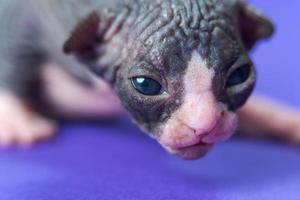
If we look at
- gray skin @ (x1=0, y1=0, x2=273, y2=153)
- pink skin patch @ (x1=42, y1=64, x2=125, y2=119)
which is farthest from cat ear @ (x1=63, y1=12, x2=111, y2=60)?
pink skin patch @ (x1=42, y1=64, x2=125, y2=119)

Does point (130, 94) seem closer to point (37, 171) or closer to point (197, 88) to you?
point (197, 88)

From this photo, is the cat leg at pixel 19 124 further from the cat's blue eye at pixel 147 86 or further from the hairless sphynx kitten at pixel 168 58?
the cat's blue eye at pixel 147 86

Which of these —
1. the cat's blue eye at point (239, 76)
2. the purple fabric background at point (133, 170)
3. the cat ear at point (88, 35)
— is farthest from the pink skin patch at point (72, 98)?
the cat's blue eye at point (239, 76)

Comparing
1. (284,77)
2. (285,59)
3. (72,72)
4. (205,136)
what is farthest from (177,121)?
(285,59)

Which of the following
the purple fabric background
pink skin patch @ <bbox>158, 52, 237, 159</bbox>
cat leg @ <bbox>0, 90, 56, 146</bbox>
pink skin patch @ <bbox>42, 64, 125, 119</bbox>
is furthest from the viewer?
pink skin patch @ <bbox>42, 64, 125, 119</bbox>

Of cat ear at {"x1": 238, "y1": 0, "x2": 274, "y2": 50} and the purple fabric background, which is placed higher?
cat ear at {"x1": 238, "y1": 0, "x2": 274, "y2": 50}

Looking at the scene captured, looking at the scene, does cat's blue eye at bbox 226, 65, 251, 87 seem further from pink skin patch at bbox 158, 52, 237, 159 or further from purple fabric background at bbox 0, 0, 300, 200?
purple fabric background at bbox 0, 0, 300, 200
